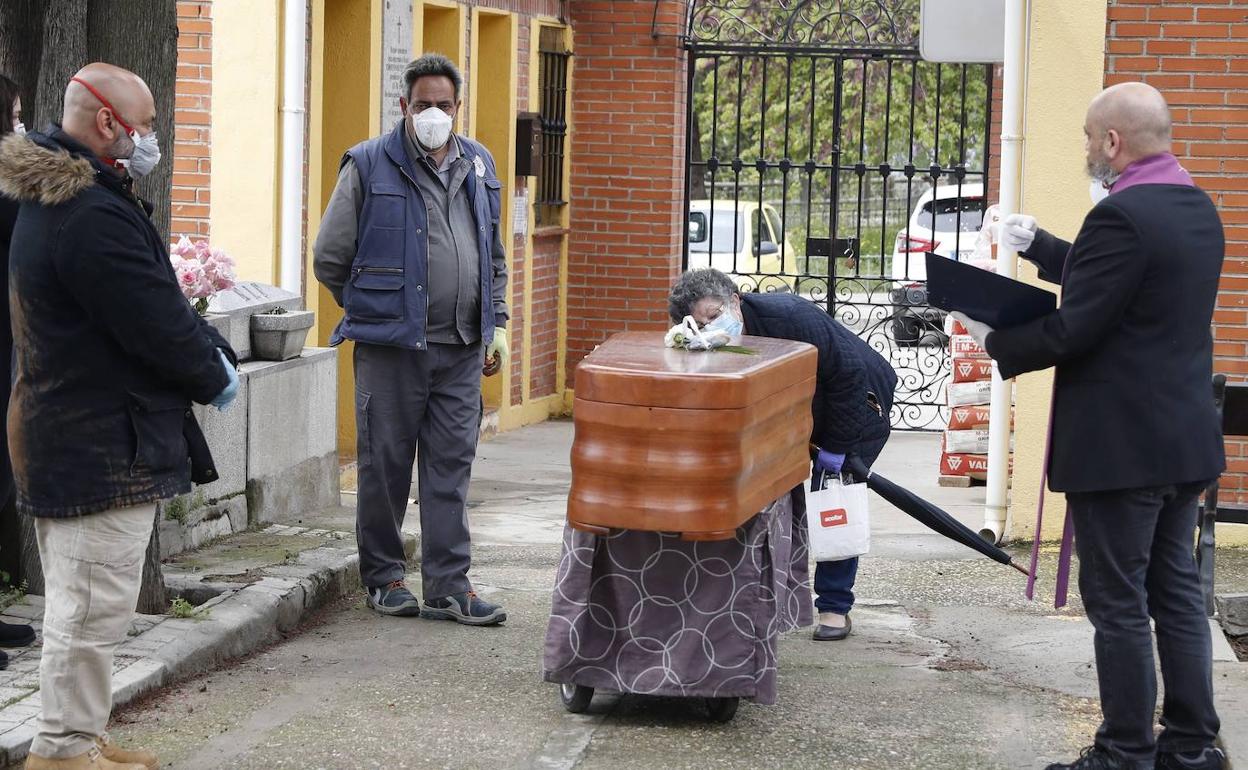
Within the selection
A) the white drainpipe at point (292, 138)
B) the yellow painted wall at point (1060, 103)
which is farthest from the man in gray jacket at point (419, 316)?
the yellow painted wall at point (1060, 103)

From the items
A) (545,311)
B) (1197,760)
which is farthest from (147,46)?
(545,311)

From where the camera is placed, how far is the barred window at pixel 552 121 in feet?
42.7

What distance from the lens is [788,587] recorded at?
5.91 metres

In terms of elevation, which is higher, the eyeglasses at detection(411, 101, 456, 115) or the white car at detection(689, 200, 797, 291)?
the eyeglasses at detection(411, 101, 456, 115)

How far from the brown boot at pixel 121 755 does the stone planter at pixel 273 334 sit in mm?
3430

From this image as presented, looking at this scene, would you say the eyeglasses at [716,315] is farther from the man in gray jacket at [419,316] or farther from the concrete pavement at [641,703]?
the man in gray jacket at [419,316]

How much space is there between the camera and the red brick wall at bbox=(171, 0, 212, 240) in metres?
8.85

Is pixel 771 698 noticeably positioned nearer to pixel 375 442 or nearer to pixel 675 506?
pixel 675 506

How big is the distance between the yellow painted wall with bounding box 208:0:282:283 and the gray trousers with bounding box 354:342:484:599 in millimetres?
2621

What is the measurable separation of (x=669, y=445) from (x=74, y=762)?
1716mm

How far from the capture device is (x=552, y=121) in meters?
13.2

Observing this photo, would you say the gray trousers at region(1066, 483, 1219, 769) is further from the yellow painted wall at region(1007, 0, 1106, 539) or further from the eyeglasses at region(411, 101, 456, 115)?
the yellow painted wall at region(1007, 0, 1106, 539)

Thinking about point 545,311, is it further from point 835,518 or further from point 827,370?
point 827,370

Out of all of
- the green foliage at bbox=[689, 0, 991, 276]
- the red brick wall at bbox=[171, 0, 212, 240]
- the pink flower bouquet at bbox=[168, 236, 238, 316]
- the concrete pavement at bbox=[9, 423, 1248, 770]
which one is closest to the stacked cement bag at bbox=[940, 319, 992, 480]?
the concrete pavement at bbox=[9, 423, 1248, 770]
